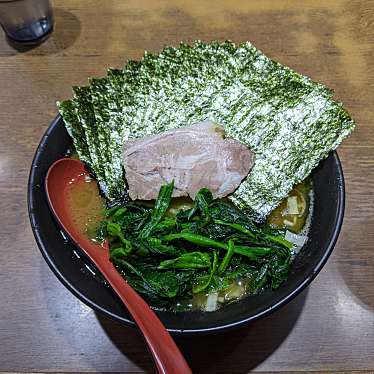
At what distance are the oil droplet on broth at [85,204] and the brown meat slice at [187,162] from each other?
97mm

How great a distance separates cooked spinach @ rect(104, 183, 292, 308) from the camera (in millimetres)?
1069

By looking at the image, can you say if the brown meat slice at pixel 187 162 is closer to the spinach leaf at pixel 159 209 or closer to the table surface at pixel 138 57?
the spinach leaf at pixel 159 209

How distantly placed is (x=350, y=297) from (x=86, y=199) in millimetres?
704

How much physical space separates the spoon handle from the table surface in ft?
0.68

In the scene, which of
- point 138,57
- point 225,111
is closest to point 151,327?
point 225,111

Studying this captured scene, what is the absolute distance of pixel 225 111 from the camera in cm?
131

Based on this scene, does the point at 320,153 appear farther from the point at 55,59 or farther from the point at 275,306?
the point at 55,59

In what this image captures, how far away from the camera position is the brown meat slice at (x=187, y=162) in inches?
48.1

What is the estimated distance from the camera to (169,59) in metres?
1.37

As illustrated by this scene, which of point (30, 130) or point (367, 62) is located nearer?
point (30, 130)

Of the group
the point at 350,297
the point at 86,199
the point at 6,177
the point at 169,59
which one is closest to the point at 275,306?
the point at 350,297

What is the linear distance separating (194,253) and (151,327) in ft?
0.64

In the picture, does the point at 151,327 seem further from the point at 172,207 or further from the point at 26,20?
the point at 26,20

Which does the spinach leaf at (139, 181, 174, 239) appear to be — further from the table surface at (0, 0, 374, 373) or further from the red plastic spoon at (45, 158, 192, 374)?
the table surface at (0, 0, 374, 373)
